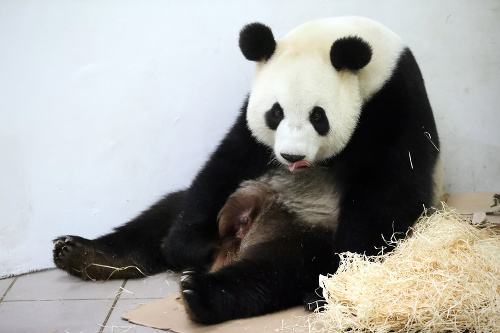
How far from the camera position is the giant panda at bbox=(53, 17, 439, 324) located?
12.7ft

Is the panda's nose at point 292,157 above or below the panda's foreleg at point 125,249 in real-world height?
above

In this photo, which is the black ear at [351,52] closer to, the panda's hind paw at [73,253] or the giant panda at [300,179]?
the giant panda at [300,179]

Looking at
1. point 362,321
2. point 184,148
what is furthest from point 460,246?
point 184,148

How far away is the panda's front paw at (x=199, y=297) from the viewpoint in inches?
142

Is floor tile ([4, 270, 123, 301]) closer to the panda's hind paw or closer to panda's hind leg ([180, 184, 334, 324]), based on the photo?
the panda's hind paw

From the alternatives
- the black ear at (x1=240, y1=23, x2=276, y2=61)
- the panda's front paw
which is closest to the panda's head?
the black ear at (x1=240, y1=23, x2=276, y2=61)

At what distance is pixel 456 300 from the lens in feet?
11.0

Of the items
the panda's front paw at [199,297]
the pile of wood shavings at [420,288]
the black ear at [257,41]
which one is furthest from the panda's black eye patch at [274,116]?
the panda's front paw at [199,297]

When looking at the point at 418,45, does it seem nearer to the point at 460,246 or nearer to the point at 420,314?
the point at 460,246

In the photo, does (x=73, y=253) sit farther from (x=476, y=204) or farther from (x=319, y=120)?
(x=476, y=204)

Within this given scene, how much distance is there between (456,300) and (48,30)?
128 inches

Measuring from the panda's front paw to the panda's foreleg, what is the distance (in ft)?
3.58

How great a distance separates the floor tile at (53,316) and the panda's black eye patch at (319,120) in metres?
1.64

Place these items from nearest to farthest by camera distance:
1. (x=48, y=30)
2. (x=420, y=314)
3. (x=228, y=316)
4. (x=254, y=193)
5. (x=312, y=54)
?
(x=420, y=314) → (x=228, y=316) → (x=312, y=54) → (x=254, y=193) → (x=48, y=30)
